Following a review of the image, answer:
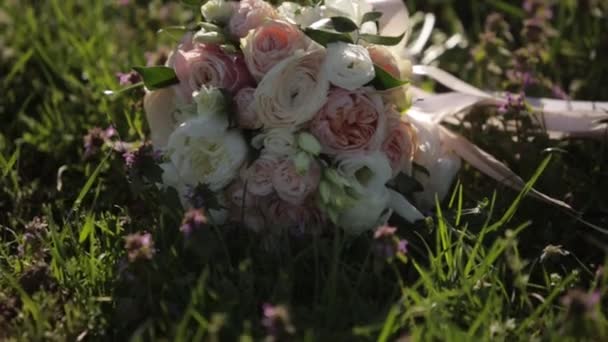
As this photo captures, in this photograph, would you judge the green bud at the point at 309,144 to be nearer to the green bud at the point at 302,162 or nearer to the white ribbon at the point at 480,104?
the green bud at the point at 302,162

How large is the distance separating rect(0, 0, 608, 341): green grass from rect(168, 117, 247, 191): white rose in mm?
86

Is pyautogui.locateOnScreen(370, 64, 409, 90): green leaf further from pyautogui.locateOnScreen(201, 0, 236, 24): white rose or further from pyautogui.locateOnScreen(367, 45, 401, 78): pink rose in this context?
pyautogui.locateOnScreen(201, 0, 236, 24): white rose

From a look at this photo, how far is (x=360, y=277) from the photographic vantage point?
1.59 m

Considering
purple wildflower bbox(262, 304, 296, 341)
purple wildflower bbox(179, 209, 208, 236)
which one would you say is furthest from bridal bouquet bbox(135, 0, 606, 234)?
purple wildflower bbox(262, 304, 296, 341)

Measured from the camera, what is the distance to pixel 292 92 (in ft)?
5.56

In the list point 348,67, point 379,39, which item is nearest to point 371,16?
point 379,39

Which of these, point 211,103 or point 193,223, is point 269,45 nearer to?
point 211,103

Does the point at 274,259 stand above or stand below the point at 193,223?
below

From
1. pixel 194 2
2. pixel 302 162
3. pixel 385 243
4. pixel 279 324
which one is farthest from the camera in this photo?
pixel 194 2

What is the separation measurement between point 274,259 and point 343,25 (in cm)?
44

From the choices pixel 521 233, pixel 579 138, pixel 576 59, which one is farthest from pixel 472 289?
pixel 576 59

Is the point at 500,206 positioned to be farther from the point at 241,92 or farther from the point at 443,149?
the point at 241,92

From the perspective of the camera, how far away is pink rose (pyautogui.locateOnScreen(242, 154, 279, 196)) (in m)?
1.73

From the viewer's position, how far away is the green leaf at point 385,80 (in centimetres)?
173
